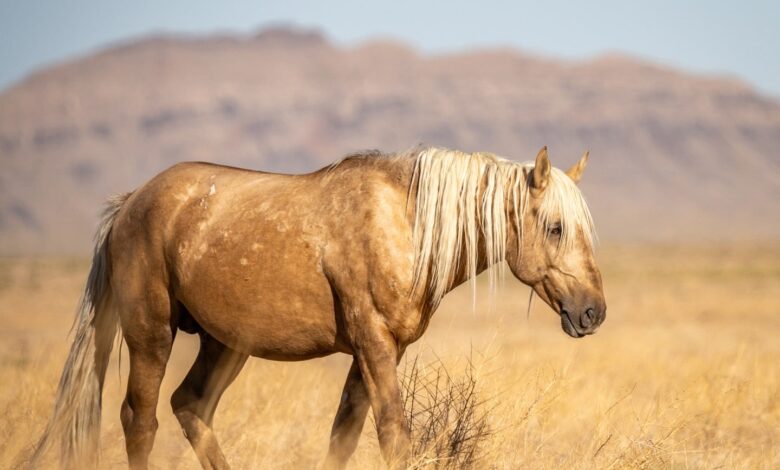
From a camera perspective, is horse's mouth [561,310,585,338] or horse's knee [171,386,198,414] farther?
horse's knee [171,386,198,414]

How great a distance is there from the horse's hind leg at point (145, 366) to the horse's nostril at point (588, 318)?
2.17 meters

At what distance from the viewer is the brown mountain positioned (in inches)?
5054

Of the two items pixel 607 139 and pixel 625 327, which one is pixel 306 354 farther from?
pixel 607 139

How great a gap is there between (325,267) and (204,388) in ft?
4.10

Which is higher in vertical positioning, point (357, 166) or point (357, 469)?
point (357, 166)

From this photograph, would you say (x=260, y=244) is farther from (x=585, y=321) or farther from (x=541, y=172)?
(x=585, y=321)

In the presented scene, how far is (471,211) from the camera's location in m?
4.59

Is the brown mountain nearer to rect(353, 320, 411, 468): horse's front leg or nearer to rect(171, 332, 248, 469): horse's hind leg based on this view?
rect(171, 332, 248, 469): horse's hind leg

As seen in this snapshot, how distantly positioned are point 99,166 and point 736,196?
9078 centimetres

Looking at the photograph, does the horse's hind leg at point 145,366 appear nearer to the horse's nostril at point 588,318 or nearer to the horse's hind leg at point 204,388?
the horse's hind leg at point 204,388

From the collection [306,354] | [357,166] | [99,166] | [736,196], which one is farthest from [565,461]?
[99,166]

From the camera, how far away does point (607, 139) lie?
162m

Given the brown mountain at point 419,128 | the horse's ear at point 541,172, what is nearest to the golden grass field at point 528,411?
the horse's ear at point 541,172

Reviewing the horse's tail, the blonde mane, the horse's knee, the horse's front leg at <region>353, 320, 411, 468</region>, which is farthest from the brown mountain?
the horse's front leg at <region>353, 320, 411, 468</region>
